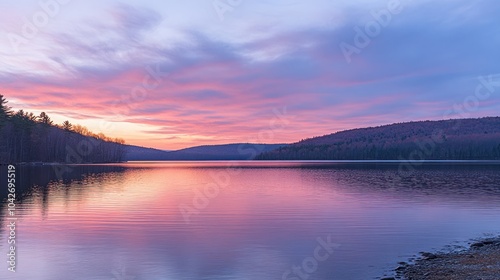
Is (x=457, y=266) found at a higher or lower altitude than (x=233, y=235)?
higher

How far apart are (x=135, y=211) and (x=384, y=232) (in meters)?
29.1

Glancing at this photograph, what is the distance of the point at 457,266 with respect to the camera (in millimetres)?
24000

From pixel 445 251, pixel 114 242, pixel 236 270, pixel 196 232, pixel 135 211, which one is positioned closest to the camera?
pixel 236 270

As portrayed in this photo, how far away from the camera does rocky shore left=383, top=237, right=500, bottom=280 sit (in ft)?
72.3

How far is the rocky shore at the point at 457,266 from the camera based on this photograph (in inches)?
868

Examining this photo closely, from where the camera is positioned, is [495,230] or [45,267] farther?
[495,230]

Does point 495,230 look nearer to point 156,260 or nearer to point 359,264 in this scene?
point 359,264

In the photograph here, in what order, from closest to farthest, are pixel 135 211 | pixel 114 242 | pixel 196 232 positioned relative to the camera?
1. pixel 114 242
2. pixel 196 232
3. pixel 135 211

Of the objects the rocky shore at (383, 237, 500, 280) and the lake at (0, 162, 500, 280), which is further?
the lake at (0, 162, 500, 280)

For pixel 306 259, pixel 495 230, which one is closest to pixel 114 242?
pixel 306 259

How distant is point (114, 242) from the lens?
1314 inches

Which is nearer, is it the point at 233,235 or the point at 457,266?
the point at 457,266

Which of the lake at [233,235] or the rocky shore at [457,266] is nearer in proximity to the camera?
the rocky shore at [457,266]

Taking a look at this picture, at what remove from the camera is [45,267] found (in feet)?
85.9
